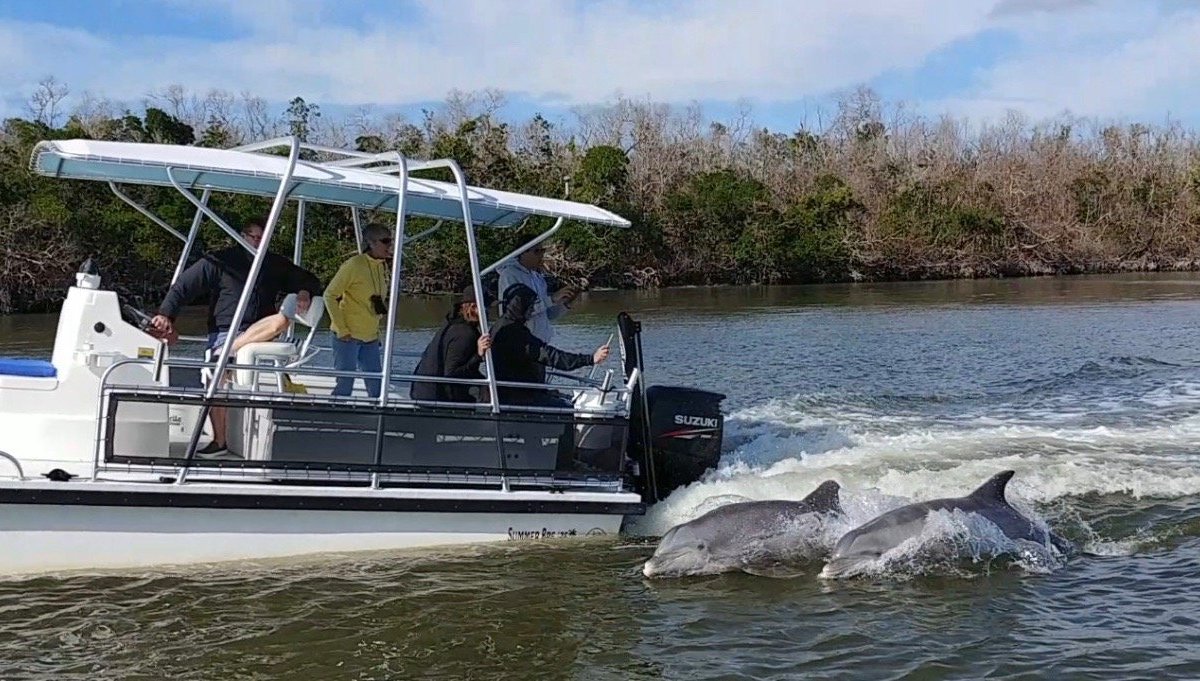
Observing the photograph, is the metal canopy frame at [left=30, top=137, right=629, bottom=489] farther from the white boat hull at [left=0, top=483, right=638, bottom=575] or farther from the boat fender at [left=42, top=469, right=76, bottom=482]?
the boat fender at [left=42, top=469, right=76, bottom=482]

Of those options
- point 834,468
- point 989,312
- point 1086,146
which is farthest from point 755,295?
point 1086,146

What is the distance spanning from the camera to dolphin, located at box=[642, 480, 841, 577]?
888 cm

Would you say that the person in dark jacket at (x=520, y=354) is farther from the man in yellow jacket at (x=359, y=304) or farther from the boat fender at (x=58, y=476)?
the boat fender at (x=58, y=476)

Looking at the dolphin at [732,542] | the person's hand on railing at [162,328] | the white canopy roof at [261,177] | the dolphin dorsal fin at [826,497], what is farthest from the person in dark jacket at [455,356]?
the dolphin dorsal fin at [826,497]

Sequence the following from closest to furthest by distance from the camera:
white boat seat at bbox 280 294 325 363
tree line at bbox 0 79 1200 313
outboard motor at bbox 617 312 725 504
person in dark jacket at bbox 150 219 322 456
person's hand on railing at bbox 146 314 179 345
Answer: person's hand on railing at bbox 146 314 179 345
white boat seat at bbox 280 294 325 363
person in dark jacket at bbox 150 219 322 456
outboard motor at bbox 617 312 725 504
tree line at bbox 0 79 1200 313

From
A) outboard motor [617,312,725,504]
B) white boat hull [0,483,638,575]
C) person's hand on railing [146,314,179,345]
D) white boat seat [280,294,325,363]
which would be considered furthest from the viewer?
outboard motor [617,312,725,504]

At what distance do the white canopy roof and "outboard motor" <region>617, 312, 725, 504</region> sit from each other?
1286 mm

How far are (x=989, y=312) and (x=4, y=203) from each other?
3482 cm

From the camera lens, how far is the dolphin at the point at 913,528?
8.78m

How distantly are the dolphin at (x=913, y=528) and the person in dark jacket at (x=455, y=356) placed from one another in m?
3.30

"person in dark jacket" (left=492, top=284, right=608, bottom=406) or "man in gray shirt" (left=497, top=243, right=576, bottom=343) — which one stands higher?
"man in gray shirt" (left=497, top=243, right=576, bottom=343)

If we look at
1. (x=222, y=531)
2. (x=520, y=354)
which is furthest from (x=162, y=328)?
(x=520, y=354)

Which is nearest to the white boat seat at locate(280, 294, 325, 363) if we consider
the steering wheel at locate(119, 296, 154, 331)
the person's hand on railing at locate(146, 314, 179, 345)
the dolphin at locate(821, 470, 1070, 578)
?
the person's hand on railing at locate(146, 314, 179, 345)

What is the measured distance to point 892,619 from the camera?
793 centimetres
